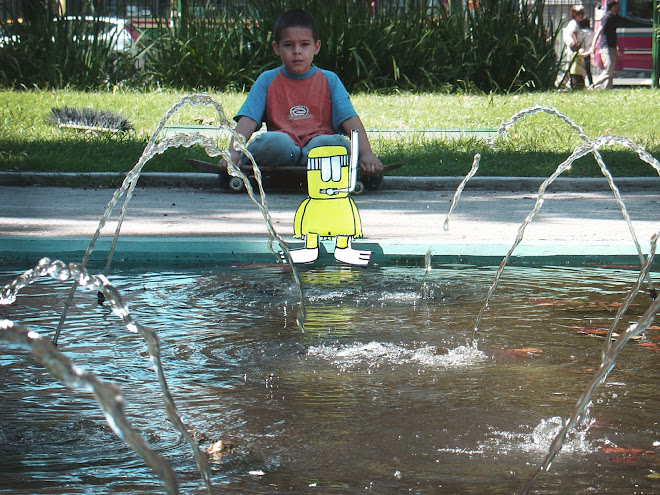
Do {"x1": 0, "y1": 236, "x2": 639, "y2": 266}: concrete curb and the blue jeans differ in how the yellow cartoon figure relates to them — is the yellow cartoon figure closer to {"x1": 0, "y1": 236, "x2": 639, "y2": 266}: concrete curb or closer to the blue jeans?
{"x1": 0, "y1": 236, "x2": 639, "y2": 266}: concrete curb

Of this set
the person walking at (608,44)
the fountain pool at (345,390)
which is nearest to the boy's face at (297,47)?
the fountain pool at (345,390)

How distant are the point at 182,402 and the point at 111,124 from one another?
819 centimetres

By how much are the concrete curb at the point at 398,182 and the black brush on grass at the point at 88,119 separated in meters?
1.91

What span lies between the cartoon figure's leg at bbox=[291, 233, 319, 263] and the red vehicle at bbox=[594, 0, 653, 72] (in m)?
17.4

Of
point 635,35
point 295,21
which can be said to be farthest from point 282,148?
point 635,35

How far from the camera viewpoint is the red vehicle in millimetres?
20812

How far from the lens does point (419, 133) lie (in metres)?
10.4

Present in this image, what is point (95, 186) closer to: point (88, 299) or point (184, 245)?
point (184, 245)

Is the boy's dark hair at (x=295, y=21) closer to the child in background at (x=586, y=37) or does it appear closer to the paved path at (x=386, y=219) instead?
the paved path at (x=386, y=219)

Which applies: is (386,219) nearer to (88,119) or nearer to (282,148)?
(282,148)

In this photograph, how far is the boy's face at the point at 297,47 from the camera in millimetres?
5980

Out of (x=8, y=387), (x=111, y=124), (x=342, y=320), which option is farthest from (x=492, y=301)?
(x=111, y=124)

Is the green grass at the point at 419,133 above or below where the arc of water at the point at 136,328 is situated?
below

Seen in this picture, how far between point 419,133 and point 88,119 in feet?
12.0
